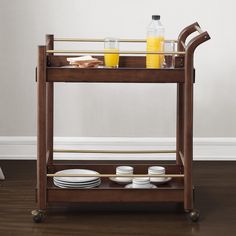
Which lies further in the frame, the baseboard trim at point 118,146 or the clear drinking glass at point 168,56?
the baseboard trim at point 118,146

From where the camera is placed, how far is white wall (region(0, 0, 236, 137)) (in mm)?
3965

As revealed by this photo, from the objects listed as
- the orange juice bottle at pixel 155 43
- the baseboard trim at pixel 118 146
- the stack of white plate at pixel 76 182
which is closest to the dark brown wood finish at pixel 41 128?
the stack of white plate at pixel 76 182

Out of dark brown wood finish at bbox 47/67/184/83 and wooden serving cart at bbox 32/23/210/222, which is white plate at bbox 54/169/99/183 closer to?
wooden serving cart at bbox 32/23/210/222

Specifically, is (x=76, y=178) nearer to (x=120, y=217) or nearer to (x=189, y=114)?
(x=120, y=217)

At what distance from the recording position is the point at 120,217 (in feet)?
9.42

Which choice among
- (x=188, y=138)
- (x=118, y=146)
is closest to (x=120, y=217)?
(x=188, y=138)

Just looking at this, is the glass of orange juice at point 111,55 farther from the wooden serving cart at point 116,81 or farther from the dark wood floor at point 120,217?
the dark wood floor at point 120,217

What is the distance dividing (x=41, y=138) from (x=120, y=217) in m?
0.48

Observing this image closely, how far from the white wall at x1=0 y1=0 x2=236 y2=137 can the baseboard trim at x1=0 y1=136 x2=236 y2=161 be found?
0.04 meters

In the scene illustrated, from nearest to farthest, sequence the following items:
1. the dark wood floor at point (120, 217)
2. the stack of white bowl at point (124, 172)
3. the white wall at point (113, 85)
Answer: the dark wood floor at point (120, 217) → the stack of white bowl at point (124, 172) → the white wall at point (113, 85)

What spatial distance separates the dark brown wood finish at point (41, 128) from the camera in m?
2.72

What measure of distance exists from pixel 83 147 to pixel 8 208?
1.11m

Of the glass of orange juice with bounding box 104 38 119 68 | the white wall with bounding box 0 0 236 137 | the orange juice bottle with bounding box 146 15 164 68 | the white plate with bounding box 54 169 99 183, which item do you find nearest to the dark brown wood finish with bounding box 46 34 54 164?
the white plate with bounding box 54 169 99 183

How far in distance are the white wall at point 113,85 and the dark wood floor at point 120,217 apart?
70 centimetres
